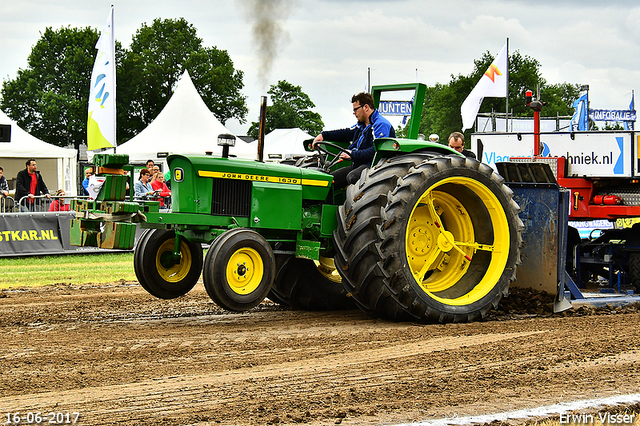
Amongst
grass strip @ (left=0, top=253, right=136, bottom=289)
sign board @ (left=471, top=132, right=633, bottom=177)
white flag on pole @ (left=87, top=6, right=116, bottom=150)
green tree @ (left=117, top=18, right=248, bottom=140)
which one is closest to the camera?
sign board @ (left=471, top=132, right=633, bottom=177)

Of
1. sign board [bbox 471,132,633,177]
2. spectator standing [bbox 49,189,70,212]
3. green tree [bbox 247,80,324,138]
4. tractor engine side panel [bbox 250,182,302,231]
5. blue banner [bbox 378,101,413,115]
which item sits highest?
green tree [bbox 247,80,324,138]

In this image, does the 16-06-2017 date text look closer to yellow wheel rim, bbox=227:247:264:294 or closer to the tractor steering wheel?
yellow wheel rim, bbox=227:247:264:294

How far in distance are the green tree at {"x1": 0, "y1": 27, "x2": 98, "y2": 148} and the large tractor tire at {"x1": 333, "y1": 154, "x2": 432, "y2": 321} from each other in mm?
47573

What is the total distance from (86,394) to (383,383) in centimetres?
161

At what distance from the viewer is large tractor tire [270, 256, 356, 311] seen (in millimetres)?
7086

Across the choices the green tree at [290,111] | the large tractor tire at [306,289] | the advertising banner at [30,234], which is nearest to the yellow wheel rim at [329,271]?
the large tractor tire at [306,289]

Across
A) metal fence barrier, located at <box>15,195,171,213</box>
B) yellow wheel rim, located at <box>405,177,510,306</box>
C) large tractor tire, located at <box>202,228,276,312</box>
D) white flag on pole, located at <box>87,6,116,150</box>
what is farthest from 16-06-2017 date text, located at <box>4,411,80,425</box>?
white flag on pole, located at <box>87,6,116,150</box>

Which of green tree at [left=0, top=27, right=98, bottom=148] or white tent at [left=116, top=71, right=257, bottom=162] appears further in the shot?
green tree at [left=0, top=27, right=98, bottom=148]

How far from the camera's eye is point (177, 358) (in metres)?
4.78

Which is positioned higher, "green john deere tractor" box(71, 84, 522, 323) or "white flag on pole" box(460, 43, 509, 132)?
"white flag on pole" box(460, 43, 509, 132)

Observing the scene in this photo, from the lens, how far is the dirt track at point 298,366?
3725 mm

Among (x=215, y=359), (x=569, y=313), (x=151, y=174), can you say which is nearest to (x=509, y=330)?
(x=569, y=313)

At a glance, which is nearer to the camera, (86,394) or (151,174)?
(86,394)

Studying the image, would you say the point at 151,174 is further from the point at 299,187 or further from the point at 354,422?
the point at 354,422
